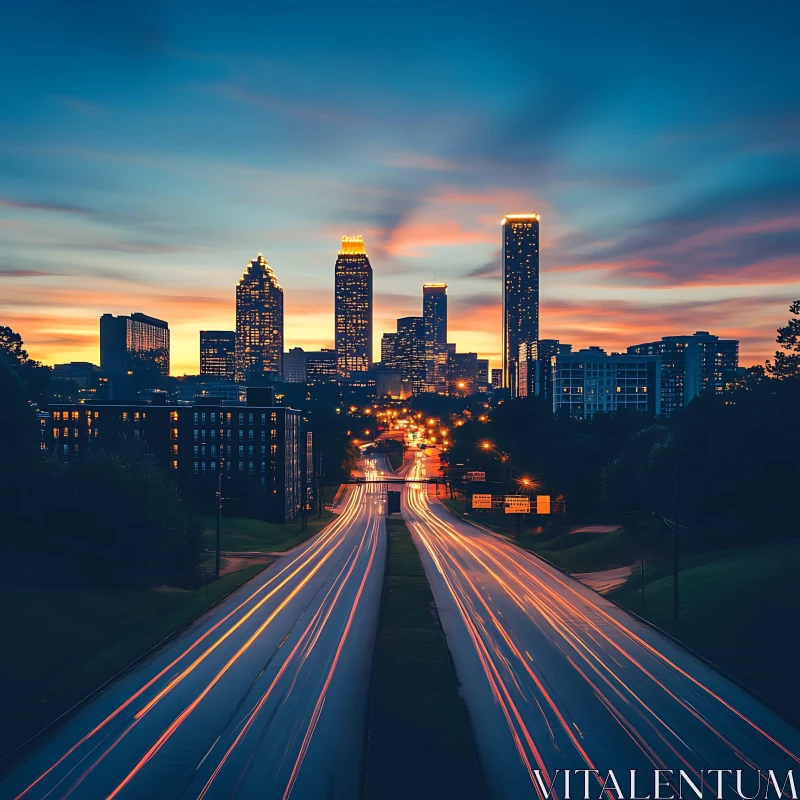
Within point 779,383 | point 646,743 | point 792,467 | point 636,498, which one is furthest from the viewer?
point 636,498

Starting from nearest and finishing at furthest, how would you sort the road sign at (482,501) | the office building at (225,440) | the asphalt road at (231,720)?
the asphalt road at (231,720) < the road sign at (482,501) < the office building at (225,440)

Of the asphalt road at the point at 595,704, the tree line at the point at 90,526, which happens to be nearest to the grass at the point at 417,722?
the asphalt road at the point at 595,704

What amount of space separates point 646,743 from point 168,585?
4015 cm

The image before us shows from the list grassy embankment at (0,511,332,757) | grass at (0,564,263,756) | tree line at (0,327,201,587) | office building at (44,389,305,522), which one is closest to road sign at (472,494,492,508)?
grassy embankment at (0,511,332,757)

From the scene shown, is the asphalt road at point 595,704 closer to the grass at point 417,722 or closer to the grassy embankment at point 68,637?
the grass at point 417,722

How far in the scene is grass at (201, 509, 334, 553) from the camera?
7944cm

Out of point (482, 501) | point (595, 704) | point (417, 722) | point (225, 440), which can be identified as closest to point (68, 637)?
point (417, 722)

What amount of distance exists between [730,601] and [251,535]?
2321 inches

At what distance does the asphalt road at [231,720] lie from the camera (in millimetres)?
22719

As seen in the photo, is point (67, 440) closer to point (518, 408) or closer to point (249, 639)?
point (518, 408)

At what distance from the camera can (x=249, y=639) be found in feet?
132

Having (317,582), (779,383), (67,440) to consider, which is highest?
(779,383)

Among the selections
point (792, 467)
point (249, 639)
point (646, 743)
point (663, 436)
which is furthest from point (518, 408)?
point (646, 743)

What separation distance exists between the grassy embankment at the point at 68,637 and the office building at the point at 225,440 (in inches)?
2160
